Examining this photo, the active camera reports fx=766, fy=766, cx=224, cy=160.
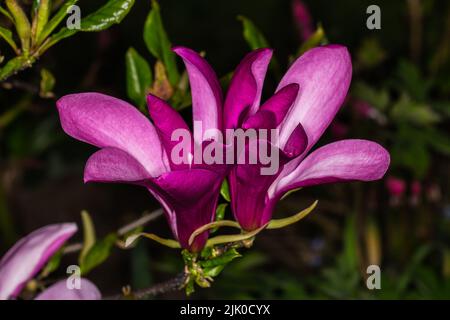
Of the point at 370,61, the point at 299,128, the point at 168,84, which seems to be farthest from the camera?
the point at 370,61

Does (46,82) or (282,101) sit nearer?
(282,101)

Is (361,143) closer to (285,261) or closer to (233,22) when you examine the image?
(285,261)

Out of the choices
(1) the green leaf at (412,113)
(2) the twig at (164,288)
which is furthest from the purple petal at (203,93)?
(1) the green leaf at (412,113)

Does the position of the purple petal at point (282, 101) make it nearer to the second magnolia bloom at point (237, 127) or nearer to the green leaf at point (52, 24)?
the second magnolia bloom at point (237, 127)

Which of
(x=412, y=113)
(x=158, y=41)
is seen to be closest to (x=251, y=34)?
(x=158, y=41)

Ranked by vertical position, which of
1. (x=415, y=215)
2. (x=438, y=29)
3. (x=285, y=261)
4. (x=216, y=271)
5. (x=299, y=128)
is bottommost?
(x=285, y=261)

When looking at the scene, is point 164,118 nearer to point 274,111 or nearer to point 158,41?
point 274,111

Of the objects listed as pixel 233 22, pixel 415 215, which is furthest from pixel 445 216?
pixel 233 22
